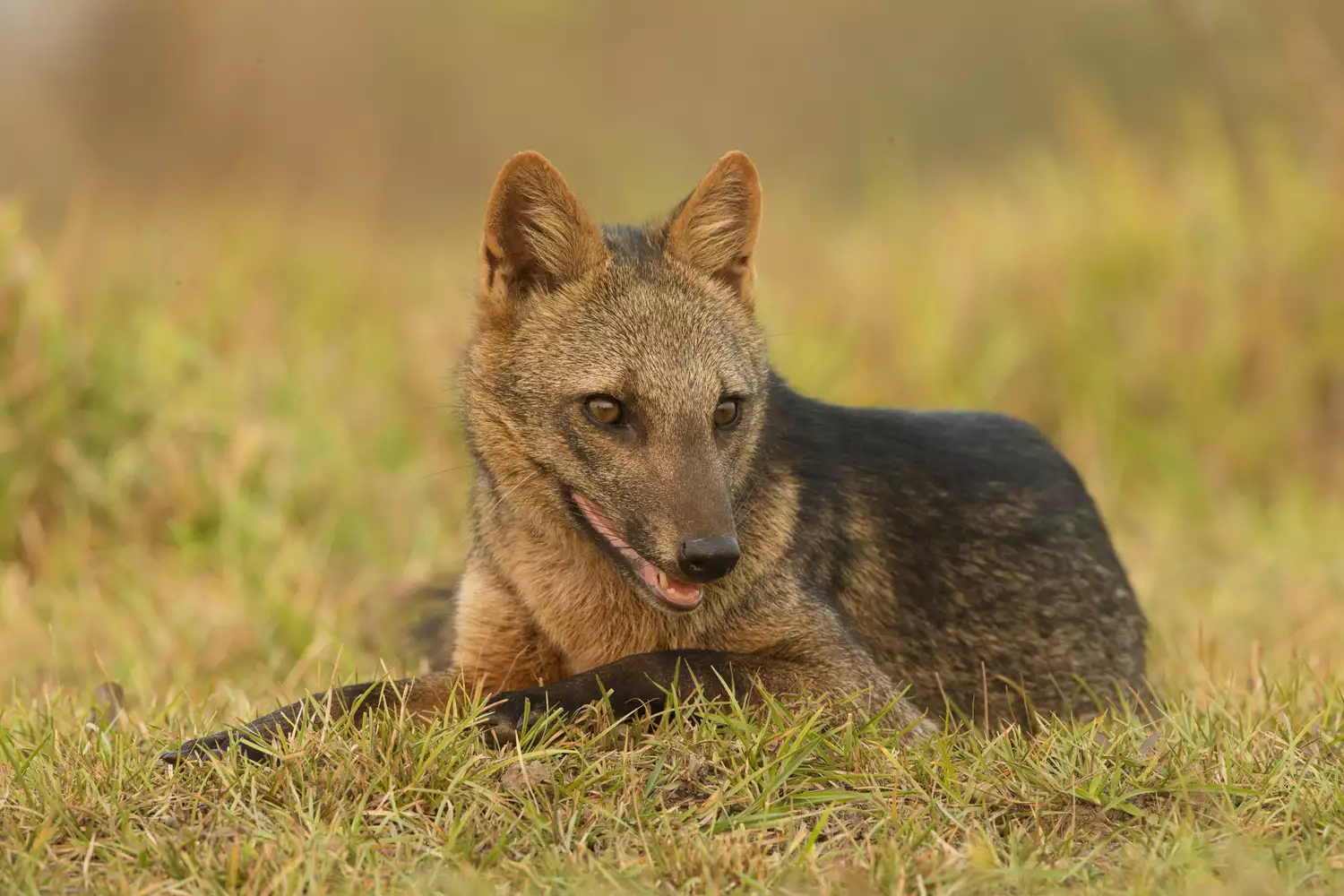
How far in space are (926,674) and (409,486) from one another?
3.78 meters

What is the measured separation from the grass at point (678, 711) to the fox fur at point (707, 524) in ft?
1.12

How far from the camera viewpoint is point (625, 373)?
416 cm

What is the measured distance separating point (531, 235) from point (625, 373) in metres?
0.59

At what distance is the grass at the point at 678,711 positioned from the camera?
10.7 feet

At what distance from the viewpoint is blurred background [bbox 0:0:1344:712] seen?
21.1 ft

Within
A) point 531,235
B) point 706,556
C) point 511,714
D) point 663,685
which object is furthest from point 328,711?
point 531,235

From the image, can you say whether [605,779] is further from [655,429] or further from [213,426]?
[213,426]

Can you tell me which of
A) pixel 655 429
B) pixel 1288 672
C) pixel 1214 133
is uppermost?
pixel 1214 133

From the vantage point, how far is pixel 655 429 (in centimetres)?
407

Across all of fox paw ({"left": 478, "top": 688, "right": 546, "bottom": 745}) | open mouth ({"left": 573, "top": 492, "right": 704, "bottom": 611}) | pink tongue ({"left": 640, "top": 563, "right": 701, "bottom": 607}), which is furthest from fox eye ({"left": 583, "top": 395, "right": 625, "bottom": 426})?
fox paw ({"left": 478, "top": 688, "right": 546, "bottom": 745})

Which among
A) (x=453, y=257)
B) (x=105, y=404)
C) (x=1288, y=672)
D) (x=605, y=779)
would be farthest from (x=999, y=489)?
(x=453, y=257)

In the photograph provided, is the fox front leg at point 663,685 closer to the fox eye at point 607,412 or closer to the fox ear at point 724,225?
the fox eye at point 607,412

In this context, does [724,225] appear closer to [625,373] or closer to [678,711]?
[625,373]

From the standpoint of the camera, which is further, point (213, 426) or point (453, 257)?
point (453, 257)
